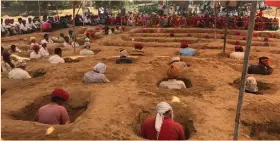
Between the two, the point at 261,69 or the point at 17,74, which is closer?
the point at 17,74

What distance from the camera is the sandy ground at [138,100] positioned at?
492cm

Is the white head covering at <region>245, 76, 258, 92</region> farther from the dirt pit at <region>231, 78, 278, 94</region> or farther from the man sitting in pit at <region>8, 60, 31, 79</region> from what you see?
the man sitting in pit at <region>8, 60, 31, 79</region>

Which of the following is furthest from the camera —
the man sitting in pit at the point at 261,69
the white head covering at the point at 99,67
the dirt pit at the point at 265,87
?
the man sitting in pit at the point at 261,69

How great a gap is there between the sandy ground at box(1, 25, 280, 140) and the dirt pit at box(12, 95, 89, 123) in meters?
0.02

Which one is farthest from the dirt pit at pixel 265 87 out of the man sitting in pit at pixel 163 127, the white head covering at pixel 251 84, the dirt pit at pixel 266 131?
the man sitting in pit at pixel 163 127

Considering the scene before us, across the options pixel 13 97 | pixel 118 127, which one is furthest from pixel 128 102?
pixel 13 97

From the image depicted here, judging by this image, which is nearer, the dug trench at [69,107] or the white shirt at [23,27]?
the dug trench at [69,107]

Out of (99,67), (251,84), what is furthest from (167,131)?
(251,84)

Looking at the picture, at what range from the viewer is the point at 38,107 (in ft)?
21.6

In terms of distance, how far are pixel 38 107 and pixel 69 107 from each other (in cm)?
67

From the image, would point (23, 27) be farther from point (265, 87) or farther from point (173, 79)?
point (265, 87)

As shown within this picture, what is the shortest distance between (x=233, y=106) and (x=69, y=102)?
348 cm

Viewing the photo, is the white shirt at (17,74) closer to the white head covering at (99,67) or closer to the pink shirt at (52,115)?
the white head covering at (99,67)

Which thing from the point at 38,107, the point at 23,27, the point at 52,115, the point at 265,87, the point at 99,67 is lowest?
the point at 38,107
